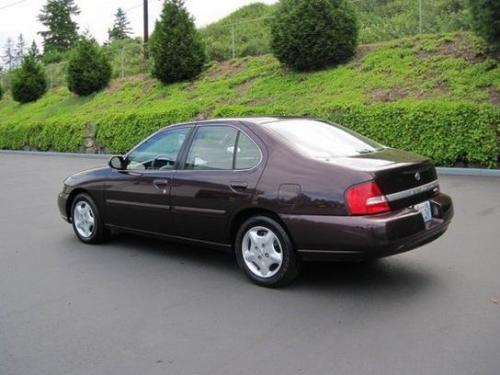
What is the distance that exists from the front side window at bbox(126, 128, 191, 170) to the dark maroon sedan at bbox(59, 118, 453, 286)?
0.01 metres

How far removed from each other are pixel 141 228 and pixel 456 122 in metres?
8.51

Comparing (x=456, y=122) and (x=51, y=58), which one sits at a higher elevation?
(x=51, y=58)

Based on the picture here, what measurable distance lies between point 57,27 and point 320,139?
7441cm

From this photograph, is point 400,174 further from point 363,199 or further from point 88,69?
point 88,69

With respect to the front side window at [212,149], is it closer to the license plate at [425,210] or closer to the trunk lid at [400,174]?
the trunk lid at [400,174]

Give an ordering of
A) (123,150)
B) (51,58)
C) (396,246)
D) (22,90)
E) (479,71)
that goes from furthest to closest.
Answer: (51,58) < (22,90) < (123,150) < (479,71) < (396,246)

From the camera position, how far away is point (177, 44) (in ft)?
74.0

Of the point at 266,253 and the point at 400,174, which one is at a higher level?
the point at 400,174

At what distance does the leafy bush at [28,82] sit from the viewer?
1243 inches

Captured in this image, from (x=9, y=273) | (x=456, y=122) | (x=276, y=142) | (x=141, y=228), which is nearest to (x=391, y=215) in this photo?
(x=276, y=142)

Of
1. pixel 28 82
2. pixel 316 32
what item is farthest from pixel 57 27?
pixel 316 32

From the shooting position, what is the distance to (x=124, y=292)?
501 centimetres

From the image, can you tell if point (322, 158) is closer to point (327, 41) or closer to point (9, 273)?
point (9, 273)

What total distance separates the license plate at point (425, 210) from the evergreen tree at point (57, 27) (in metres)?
72.7
